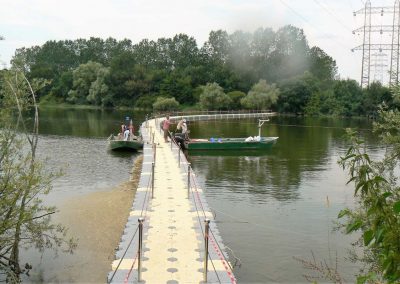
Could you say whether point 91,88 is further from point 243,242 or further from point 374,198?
point 374,198

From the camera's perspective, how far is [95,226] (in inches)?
584

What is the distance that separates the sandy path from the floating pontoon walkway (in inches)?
32.4

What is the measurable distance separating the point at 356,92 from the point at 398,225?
294 feet

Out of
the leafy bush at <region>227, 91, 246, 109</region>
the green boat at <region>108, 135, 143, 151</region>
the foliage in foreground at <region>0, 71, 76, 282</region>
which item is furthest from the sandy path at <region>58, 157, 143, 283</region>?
the leafy bush at <region>227, 91, 246, 109</region>

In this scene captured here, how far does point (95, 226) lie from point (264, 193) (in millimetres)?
8890

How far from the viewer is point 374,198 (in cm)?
373

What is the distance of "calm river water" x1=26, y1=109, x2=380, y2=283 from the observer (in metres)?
12.8

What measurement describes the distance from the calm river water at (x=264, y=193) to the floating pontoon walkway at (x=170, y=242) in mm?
1198

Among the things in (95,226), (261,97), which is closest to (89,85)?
(261,97)

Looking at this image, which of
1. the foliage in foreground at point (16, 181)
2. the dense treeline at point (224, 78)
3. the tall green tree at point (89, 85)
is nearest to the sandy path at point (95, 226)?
the foliage in foreground at point (16, 181)

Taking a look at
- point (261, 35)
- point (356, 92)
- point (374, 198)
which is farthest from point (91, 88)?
point (374, 198)

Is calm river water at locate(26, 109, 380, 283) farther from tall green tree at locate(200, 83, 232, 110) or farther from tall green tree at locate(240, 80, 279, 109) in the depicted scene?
tall green tree at locate(200, 83, 232, 110)

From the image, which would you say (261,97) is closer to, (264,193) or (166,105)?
(166,105)

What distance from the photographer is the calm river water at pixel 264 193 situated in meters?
12.8
